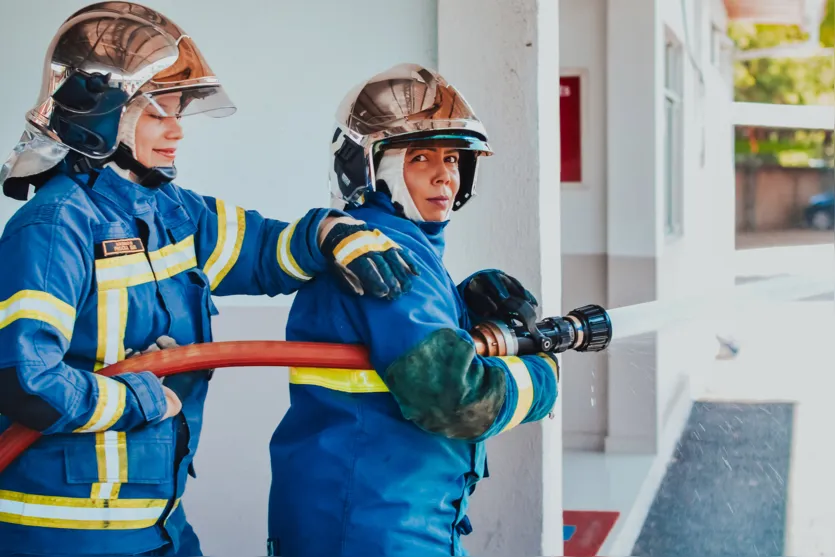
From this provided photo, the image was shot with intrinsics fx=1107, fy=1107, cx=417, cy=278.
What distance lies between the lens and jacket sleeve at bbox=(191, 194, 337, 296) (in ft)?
8.73

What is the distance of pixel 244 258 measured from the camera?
9.08 feet

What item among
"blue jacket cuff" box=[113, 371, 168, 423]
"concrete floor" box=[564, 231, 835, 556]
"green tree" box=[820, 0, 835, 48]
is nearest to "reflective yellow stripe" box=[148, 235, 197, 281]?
"blue jacket cuff" box=[113, 371, 168, 423]

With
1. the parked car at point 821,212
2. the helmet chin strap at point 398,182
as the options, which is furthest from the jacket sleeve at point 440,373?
the parked car at point 821,212

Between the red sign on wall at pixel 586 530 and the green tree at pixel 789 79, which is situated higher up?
the green tree at pixel 789 79

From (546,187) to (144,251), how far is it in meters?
1.67

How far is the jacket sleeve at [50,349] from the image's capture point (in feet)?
7.06

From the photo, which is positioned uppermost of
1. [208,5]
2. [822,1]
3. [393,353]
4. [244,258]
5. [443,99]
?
[822,1]

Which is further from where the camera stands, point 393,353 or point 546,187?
point 546,187

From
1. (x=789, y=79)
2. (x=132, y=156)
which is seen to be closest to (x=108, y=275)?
(x=132, y=156)

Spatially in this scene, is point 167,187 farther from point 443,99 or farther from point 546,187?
point 546,187

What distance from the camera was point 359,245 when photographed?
8.09 ft

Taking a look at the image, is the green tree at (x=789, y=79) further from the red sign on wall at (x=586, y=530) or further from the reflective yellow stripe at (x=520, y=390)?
the reflective yellow stripe at (x=520, y=390)

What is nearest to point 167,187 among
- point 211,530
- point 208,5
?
point 208,5

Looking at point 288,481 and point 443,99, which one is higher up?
point 443,99
